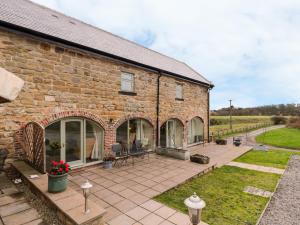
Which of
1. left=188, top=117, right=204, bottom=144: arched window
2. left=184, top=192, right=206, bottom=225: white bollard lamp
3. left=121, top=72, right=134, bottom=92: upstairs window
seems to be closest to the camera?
left=184, top=192, right=206, bottom=225: white bollard lamp

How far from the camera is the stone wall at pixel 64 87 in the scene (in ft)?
22.2

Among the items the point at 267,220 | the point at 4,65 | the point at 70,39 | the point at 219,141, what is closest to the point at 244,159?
the point at 219,141

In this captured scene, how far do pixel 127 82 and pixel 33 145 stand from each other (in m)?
5.83

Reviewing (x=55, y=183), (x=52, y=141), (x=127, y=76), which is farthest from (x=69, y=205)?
(x=127, y=76)

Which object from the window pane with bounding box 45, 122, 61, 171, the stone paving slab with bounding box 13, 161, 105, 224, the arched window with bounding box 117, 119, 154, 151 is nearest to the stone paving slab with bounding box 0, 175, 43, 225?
the stone paving slab with bounding box 13, 161, 105, 224

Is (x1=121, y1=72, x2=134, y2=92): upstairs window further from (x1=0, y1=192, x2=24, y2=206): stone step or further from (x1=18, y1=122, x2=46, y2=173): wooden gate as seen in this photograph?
(x1=0, y1=192, x2=24, y2=206): stone step

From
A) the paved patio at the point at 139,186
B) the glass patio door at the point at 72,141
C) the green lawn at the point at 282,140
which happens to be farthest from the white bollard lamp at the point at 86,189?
the green lawn at the point at 282,140

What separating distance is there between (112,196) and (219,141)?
13835 millimetres

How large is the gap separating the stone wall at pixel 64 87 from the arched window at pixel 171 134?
2.20 m

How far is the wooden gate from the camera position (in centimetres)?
601

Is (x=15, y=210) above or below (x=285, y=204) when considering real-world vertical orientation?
above

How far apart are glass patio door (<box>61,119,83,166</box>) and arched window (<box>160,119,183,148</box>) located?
6141 mm

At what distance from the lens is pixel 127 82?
1070 cm

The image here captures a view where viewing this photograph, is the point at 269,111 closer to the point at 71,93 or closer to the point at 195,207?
the point at 71,93
